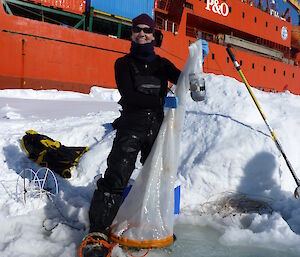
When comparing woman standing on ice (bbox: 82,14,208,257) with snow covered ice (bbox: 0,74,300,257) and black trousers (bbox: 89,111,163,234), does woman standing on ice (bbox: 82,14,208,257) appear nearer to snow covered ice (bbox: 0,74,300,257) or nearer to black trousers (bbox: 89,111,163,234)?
black trousers (bbox: 89,111,163,234)

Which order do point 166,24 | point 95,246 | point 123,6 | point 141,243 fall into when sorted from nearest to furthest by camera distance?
point 95,246 < point 141,243 < point 123,6 < point 166,24

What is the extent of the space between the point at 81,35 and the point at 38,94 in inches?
119

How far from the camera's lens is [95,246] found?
1.91 m

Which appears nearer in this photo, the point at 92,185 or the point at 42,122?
the point at 92,185

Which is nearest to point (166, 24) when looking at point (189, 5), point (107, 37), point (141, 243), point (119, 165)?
point (189, 5)

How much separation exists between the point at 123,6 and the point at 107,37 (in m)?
1.72

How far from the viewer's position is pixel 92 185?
132 inches

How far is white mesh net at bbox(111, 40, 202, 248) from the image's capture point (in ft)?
6.80

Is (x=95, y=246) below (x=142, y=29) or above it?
below

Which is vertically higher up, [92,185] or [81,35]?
[81,35]

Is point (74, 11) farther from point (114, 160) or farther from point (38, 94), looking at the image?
point (114, 160)

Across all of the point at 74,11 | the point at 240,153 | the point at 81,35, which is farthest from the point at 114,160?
the point at 74,11

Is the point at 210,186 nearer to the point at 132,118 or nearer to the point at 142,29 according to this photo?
the point at 132,118

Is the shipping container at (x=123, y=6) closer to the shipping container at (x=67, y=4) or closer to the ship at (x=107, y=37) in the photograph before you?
the ship at (x=107, y=37)
